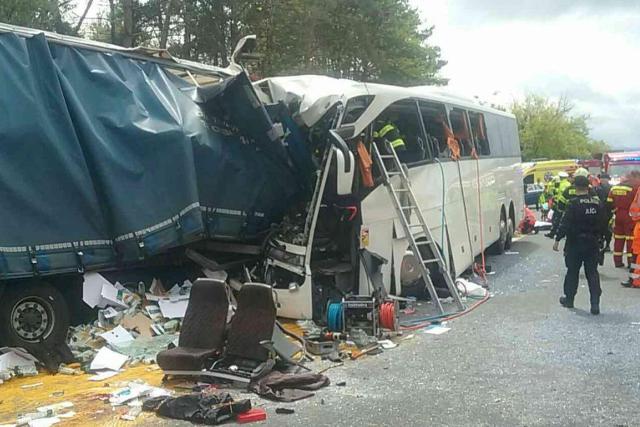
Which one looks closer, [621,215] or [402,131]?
[402,131]

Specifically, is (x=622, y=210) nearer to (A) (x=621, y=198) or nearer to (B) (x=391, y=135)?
(A) (x=621, y=198)

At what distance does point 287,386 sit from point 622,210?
370 inches

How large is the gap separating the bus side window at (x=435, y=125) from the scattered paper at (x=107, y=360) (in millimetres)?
5590

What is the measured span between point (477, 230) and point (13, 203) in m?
Answer: 8.83

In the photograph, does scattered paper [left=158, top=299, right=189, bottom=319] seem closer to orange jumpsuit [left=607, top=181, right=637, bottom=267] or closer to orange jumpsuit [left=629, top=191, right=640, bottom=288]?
orange jumpsuit [left=629, top=191, right=640, bottom=288]

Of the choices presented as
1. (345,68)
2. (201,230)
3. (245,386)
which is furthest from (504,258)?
(345,68)

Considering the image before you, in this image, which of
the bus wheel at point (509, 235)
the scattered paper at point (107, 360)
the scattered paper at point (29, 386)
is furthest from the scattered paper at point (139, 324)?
the bus wheel at point (509, 235)

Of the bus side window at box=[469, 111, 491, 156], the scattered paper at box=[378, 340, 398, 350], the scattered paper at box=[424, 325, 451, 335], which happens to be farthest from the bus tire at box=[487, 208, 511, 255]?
the scattered paper at box=[378, 340, 398, 350]

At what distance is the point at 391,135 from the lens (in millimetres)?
9133

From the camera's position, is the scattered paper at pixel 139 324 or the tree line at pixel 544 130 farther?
the tree line at pixel 544 130

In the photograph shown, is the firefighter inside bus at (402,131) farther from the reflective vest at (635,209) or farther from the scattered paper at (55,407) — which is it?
the scattered paper at (55,407)

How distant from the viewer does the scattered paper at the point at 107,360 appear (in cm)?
668

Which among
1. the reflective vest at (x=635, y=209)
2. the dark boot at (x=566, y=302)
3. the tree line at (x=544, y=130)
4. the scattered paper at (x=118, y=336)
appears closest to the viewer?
the scattered paper at (x=118, y=336)

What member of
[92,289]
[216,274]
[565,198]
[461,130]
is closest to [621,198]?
[565,198]
